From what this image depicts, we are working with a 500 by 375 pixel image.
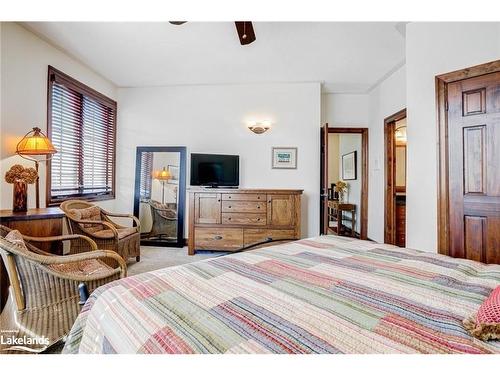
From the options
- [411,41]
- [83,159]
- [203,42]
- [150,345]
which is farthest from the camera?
[83,159]

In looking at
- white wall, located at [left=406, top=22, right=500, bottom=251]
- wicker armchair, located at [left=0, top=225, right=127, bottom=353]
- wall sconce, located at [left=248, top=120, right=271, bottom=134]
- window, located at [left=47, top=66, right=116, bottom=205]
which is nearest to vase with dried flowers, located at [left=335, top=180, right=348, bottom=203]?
wall sconce, located at [left=248, top=120, right=271, bottom=134]

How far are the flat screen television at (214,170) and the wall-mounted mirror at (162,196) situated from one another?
30 centimetres

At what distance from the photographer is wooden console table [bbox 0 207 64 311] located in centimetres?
193

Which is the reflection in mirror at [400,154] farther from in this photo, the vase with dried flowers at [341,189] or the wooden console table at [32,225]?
the wooden console table at [32,225]

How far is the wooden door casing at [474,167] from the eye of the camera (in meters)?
2.10

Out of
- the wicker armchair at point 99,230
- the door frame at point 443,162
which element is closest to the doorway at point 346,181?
the door frame at point 443,162

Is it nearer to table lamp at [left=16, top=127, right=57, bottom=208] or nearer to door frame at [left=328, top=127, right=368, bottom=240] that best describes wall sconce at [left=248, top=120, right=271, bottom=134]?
door frame at [left=328, top=127, right=368, bottom=240]

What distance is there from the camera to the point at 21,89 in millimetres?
2754

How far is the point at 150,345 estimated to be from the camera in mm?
694

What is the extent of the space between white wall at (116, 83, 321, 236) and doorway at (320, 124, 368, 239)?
0.91 feet

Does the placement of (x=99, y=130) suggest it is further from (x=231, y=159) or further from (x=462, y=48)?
(x=462, y=48)
